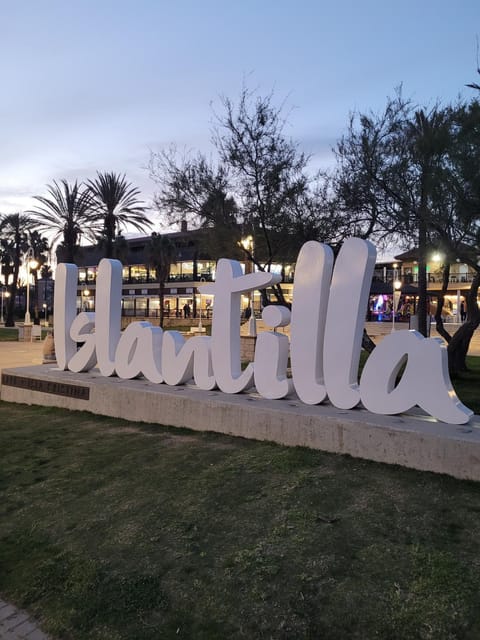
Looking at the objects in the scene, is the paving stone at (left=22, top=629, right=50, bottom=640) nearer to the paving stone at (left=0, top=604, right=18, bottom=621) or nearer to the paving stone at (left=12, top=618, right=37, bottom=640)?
the paving stone at (left=12, top=618, right=37, bottom=640)

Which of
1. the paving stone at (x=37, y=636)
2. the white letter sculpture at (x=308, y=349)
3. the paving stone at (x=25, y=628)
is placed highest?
the white letter sculpture at (x=308, y=349)

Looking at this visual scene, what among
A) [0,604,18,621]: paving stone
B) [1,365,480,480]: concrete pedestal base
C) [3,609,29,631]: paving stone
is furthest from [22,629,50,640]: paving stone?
[1,365,480,480]: concrete pedestal base

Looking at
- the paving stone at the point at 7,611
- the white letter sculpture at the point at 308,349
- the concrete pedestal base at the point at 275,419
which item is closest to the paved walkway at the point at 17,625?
the paving stone at the point at 7,611

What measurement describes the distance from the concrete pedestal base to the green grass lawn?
239 mm

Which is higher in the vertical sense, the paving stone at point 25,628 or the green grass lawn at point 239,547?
the green grass lawn at point 239,547

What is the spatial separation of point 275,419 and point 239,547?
9.62 feet

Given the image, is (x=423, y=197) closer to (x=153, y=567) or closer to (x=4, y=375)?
(x=153, y=567)

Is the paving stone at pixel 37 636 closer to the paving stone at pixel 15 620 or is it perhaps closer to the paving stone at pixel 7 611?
the paving stone at pixel 15 620

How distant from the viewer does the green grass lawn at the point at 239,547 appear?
3334 millimetres

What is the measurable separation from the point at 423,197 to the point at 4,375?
988 cm

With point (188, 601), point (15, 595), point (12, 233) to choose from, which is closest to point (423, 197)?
point (188, 601)

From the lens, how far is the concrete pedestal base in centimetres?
568

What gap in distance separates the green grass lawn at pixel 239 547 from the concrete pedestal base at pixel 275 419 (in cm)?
24

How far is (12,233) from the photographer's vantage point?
5134 cm
